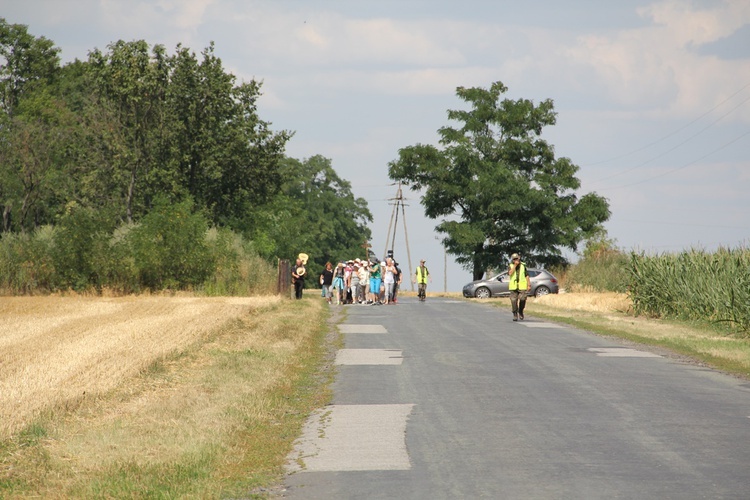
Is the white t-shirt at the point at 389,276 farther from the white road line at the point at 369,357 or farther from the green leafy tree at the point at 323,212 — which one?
the green leafy tree at the point at 323,212

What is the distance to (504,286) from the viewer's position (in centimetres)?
5634

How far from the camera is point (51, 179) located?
66.2 meters

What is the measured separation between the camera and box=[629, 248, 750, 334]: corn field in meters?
25.8

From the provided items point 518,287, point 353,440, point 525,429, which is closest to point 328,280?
point 518,287

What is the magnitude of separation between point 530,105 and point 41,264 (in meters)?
42.5

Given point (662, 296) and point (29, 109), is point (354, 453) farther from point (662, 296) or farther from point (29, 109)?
point (29, 109)

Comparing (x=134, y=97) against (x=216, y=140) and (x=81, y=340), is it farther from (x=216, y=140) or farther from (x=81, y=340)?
(x=81, y=340)

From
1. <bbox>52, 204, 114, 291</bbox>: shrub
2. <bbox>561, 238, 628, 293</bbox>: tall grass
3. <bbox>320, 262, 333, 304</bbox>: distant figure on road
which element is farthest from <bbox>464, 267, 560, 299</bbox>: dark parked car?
<bbox>52, 204, 114, 291</bbox>: shrub

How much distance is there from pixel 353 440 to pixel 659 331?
55.8 feet

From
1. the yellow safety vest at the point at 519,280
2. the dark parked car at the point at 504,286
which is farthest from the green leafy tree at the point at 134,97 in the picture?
the yellow safety vest at the point at 519,280

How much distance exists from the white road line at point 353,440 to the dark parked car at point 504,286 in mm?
43509

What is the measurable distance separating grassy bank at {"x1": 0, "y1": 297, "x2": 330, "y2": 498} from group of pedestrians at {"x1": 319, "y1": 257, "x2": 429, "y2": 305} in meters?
21.0

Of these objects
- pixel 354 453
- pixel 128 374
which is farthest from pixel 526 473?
pixel 128 374

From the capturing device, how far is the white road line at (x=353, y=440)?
8.74 meters
